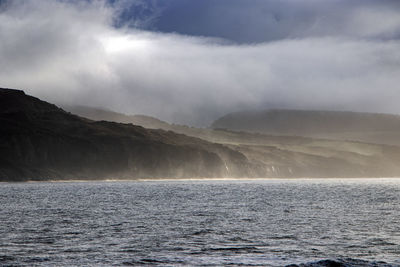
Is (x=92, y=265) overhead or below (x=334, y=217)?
below

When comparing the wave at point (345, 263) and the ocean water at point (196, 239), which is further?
the ocean water at point (196, 239)

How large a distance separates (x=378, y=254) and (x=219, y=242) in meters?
13.8

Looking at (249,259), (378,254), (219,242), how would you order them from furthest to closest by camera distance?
(219,242)
(378,254)
(249,259)

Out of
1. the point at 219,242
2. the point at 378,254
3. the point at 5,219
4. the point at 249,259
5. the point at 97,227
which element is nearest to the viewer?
the point at 249,259

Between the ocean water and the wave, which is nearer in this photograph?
the wave

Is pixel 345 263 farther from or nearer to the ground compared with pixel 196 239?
farther from the ground

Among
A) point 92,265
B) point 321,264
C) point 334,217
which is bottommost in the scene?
point 92,265

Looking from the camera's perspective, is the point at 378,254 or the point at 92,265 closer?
the point at 92,265

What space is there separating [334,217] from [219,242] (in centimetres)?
3136

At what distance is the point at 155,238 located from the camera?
171ft

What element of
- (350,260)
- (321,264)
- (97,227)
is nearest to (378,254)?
(350,260)

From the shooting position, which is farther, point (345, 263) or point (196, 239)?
point (196, 239)

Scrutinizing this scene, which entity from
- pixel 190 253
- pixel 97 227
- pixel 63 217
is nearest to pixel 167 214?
pixel 63 217

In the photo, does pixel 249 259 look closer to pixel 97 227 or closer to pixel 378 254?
pixel 378 254
